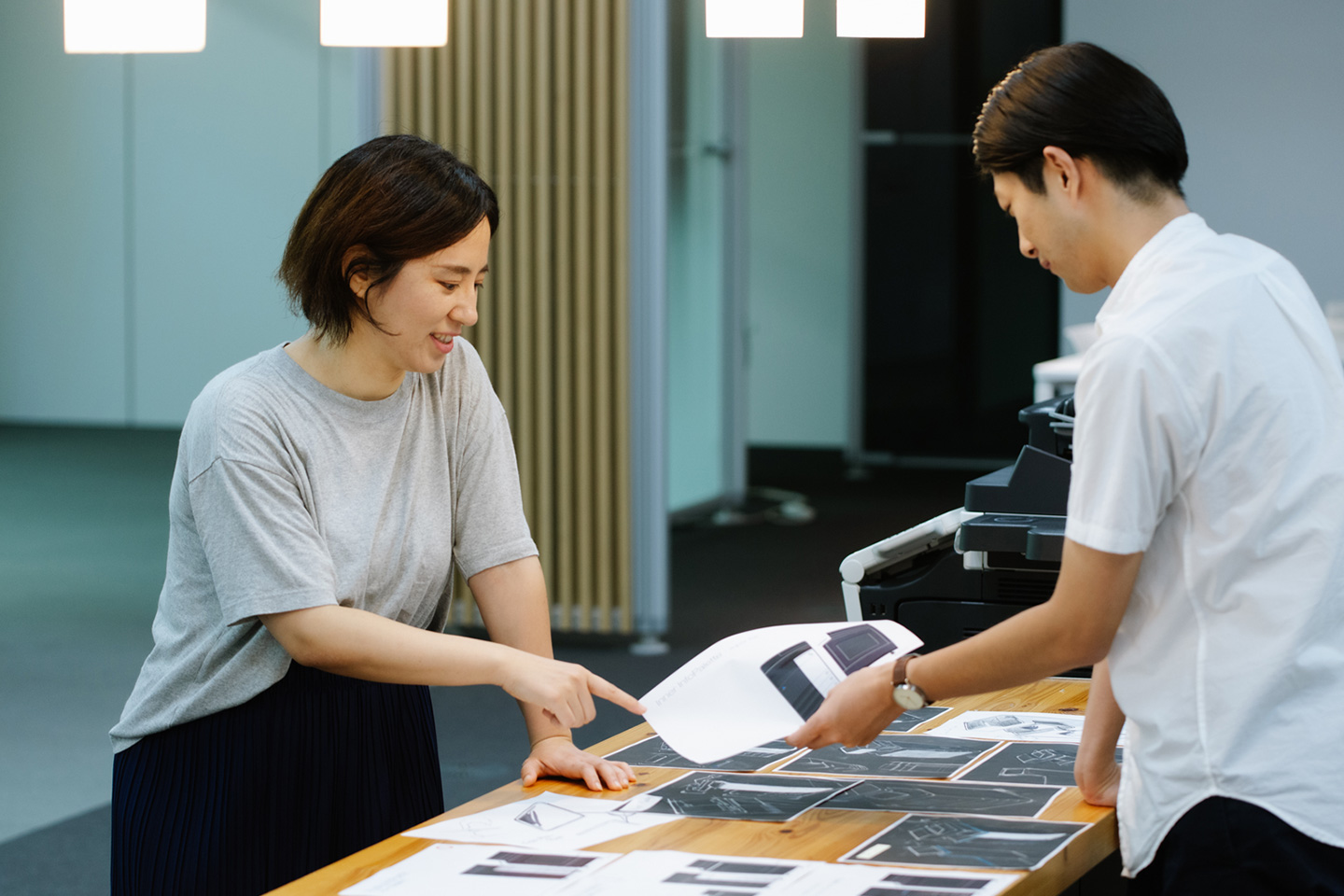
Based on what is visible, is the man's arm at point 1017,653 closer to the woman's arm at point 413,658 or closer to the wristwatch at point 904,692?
the wristwatch at point 904,692

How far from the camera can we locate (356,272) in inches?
75.2

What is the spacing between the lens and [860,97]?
9945 mm

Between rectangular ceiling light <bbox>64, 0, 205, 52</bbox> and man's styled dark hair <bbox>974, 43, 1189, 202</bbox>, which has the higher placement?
rectangular ceiling light <bbox>64, 0, 205, 52</bbox>

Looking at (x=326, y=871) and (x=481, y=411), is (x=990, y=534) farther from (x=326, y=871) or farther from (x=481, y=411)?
(x=326, y=871)

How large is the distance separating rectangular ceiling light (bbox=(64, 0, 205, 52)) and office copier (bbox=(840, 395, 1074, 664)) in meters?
1.46

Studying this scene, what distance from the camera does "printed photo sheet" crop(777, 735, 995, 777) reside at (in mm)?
1984

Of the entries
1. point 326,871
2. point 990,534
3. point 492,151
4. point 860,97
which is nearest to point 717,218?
point 860,97

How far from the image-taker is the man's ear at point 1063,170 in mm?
1523

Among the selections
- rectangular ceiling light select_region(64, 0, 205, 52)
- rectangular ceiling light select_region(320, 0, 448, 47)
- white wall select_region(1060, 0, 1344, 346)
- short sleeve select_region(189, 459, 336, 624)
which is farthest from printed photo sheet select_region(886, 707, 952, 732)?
white wall select_region(1060, 0, 1344, 346)

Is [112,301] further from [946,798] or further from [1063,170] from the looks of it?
[1063,170]

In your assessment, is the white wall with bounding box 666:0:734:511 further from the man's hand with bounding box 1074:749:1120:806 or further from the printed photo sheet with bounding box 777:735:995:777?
the man's hand with bounding box 1074:749:1120:806

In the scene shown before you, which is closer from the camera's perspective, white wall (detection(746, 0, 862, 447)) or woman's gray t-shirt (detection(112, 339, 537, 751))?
woman's gray t-shirt (detection(112, 339, 537, 751))

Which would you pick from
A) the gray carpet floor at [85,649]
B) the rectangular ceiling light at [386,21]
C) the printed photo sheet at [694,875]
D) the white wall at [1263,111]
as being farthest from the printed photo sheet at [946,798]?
the white wall at [1263,111]

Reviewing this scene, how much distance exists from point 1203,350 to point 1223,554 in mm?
196
